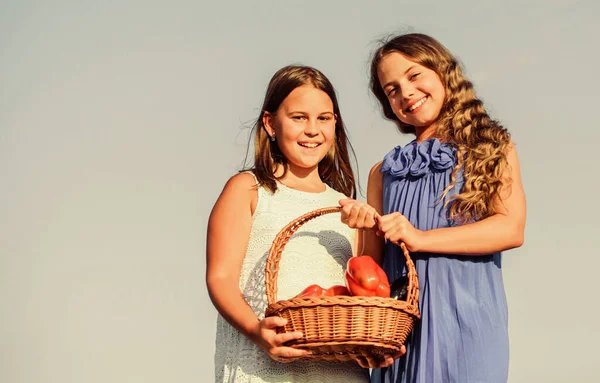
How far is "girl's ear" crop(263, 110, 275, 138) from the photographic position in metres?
5.03

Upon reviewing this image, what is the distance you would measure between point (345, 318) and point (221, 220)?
127 centimetres

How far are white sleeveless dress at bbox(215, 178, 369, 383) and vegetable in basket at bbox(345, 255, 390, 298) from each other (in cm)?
65

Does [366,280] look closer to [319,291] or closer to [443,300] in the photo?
[319,291]

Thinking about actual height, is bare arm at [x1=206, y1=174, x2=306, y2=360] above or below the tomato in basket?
above

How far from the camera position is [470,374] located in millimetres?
3807

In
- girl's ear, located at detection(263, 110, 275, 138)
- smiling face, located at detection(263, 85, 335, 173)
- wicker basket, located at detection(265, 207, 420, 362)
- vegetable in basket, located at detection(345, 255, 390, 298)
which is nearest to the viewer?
wicker basket, located at detection(265, 207, 420, 362)

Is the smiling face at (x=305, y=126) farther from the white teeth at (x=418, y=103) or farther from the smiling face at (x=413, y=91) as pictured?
the white teeth at (x=418, y=103)

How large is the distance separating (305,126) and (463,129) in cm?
101

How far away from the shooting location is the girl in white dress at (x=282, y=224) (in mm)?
4297

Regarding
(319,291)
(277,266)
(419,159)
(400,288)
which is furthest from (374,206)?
(319,291)

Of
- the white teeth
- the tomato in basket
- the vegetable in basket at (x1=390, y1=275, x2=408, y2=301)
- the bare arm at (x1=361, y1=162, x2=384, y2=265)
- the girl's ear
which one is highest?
the girl's ear

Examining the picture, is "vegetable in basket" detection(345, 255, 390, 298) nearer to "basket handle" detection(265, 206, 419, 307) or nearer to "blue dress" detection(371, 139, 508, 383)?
"basket handle" detection(265, 206, 419, 307)

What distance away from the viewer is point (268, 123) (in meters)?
5.05

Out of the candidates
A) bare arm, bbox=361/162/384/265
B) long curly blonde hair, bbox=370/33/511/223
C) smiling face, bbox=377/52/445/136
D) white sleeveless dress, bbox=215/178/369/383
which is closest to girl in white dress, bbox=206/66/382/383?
white sleeveless dress, bbox=215/178/369/383
